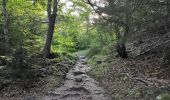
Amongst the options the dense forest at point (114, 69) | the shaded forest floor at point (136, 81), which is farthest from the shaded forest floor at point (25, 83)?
the shaded forest floor at point (136, 81)

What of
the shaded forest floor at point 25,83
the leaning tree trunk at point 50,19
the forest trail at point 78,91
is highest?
the leaning tree trunk at point 50,19

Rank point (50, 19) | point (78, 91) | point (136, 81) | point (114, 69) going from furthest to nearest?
point (50, 19)
point (114, 69)
point (78, 91)
point (136, 81)

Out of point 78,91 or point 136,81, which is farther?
point 78,91

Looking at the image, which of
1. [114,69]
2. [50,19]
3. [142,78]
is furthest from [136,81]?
[50,19]

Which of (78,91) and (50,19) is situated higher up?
(50,19)

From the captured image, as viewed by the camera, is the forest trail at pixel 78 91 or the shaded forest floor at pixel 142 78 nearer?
the shaded forest floor at pixel 142 78

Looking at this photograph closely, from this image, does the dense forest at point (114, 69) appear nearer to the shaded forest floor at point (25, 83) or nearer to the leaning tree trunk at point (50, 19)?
the shaded forest floor at point (25, 83)

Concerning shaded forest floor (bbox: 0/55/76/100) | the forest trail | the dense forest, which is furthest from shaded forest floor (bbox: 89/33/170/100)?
shaded forest floor (bbox: 0/55/76/100)

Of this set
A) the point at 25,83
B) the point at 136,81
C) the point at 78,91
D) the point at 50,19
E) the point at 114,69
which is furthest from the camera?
the point at 50,19

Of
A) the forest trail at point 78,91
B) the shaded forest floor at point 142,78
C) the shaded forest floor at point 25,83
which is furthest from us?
the forest trail at point 78,91

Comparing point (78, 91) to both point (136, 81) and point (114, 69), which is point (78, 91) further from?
point (114, 69)

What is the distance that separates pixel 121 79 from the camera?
1530cm

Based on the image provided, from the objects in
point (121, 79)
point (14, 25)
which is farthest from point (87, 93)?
point (14, 25)

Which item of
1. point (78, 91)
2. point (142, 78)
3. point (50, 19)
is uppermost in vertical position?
point (50, 19)
